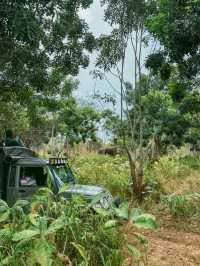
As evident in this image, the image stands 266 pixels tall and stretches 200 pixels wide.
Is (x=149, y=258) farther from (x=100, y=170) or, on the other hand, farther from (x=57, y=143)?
(x=57, y=143)

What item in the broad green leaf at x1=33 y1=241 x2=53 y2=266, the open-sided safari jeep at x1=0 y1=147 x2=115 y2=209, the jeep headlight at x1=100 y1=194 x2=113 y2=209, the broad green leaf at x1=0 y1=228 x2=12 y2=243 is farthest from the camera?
the open-sided safari jeep at x1=0 y1=147 x2=115 y2=209

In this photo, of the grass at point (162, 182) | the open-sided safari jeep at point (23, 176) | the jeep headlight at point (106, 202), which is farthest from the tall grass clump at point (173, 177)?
the jeep headlight at point (106, 202)

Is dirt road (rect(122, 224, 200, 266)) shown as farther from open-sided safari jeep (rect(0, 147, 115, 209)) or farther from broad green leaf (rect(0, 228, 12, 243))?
open-sided safari jeep (rect(0, 147, 115, 209))

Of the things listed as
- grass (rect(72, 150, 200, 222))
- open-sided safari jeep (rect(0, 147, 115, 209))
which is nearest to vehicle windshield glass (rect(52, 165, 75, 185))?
open-sided safari jeep (rect(0, 147, 115, 209))

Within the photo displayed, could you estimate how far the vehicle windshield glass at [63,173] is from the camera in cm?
996

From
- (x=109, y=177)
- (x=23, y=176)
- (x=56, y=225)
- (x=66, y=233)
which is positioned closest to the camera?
(x=56, y=225)

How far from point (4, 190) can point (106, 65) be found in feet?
19.2

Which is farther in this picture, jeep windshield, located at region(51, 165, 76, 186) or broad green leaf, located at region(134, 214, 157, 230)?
jeep windshield, located at region(51, 165, 76, 186)

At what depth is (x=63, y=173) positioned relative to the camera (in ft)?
33.4

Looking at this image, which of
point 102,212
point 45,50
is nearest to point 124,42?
point 45,50

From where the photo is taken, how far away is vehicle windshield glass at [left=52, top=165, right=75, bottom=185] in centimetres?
996

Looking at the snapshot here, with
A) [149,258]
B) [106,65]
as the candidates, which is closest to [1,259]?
[149,258]

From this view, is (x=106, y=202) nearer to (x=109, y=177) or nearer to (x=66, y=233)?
(x=66, y=233)

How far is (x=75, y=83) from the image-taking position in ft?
77.7
